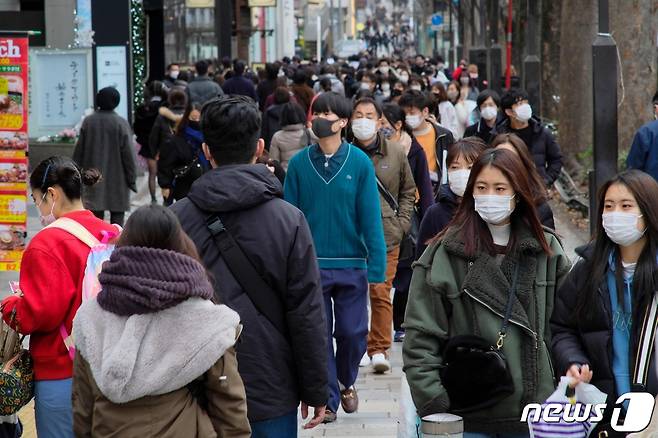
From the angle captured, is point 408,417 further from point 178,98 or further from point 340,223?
point 178,98

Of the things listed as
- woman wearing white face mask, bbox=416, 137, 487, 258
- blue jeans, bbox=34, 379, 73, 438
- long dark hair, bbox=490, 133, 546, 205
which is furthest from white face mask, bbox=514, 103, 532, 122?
blue jeans, bbox=34, 379, 73, 438

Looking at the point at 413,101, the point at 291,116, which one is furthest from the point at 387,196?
the point at 291,116

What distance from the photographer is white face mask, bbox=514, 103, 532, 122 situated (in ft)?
39.6

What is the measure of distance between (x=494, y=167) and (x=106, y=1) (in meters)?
17.7

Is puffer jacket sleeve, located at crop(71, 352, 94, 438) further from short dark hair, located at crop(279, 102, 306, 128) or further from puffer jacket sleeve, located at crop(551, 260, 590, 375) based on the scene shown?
short dark hair, located at crop(279, 102, 306, 128)

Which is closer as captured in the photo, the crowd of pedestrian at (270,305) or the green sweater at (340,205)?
the crowd of pedestrian at (270,305)

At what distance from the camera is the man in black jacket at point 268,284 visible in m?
5.11

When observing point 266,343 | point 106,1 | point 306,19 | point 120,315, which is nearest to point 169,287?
point 120,315

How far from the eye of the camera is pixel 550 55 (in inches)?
1051

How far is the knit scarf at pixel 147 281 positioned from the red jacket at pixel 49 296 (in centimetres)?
120

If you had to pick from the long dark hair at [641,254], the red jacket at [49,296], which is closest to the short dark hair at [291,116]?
the red jacket at [49,296]

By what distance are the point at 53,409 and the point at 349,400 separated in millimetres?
3232

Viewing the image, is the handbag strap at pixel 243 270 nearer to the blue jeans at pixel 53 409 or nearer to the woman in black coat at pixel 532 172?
the blue jeans at pixel 53 409

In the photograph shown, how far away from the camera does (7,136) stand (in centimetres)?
1227
